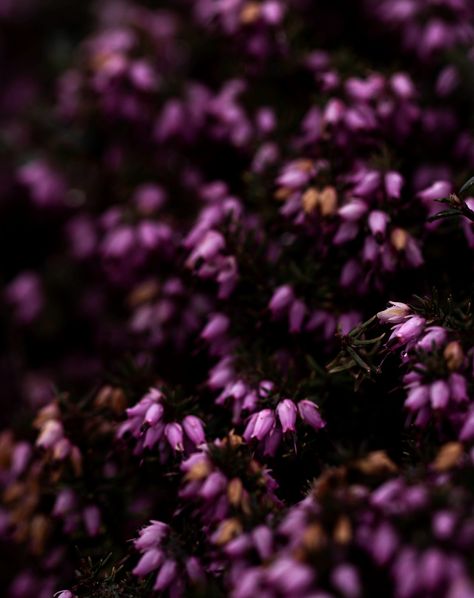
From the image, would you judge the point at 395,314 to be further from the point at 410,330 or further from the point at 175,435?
the point at 175,435

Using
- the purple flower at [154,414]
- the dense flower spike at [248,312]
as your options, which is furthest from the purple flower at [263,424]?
the purple flower at [154,414]

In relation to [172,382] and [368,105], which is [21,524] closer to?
[172,382]

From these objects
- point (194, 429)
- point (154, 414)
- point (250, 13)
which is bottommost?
point (194, 429)

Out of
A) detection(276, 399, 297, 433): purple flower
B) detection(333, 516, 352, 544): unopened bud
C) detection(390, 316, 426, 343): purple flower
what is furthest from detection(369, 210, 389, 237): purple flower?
detection(333, 516, 352, 544): unopened bud

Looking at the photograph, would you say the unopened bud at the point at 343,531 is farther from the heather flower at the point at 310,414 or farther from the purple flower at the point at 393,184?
the purple flower at the point at 393,184

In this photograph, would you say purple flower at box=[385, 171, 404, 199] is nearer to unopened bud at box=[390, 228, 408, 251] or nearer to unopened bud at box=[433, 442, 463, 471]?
unopened bud at box=[390, 228, 408, 251]

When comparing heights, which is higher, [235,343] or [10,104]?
[10,104]

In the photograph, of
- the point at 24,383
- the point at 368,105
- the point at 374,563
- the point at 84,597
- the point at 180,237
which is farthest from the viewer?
the point at 24,383

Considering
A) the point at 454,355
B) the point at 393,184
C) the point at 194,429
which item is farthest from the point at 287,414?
the point at 393,184

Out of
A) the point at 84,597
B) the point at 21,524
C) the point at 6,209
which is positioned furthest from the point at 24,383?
the point at 84,597
